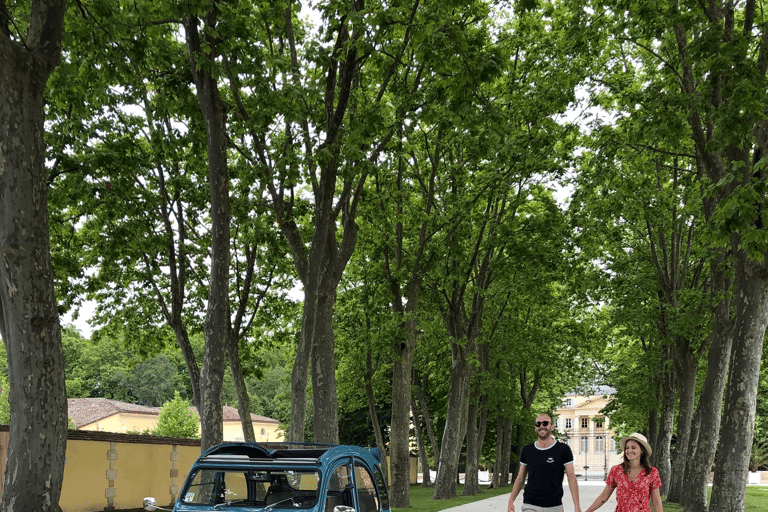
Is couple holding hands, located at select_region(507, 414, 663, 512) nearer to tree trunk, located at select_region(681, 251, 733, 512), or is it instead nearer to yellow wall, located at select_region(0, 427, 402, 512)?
tree trunk, located at select_region(681, 251, 733, 512)

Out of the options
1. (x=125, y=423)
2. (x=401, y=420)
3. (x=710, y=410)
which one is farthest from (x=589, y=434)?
(x=710, y=410)

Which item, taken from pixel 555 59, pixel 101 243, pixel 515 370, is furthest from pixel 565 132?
A: pixel 515 370

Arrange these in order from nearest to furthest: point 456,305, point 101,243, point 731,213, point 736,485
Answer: point 731,213 → point 736,485 → point 101,243 → point 456,305

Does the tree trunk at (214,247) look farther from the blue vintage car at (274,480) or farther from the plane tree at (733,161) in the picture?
the plane tree at (733,161)

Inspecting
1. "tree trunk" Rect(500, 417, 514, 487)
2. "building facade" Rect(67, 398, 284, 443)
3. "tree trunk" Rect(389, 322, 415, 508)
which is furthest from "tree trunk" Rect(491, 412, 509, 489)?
"building facade" Rect(67, 398, 284, 443)

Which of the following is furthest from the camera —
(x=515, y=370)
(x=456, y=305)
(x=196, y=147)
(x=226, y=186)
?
(x=515, y=370)

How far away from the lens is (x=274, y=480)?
23.6ft

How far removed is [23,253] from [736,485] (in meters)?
10.7

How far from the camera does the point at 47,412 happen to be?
8195 millimetres

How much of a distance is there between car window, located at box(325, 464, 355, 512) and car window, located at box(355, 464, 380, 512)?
14cm

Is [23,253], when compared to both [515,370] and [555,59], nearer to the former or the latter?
[555,59]

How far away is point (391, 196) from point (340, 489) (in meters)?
13.2

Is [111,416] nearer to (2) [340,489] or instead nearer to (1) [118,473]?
(1) [118,473]

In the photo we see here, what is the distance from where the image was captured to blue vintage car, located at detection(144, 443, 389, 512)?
6.88 meters
